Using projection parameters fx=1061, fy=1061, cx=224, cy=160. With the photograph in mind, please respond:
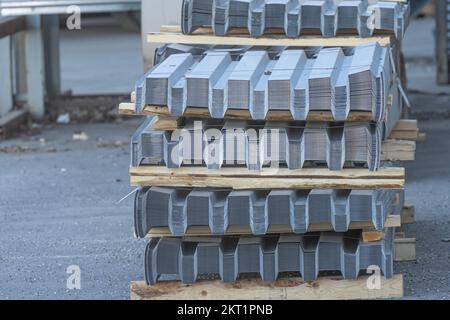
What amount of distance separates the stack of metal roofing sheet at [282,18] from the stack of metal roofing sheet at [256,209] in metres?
1.30

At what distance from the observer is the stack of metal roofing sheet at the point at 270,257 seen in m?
5.60

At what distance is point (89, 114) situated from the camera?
12648 millimetres

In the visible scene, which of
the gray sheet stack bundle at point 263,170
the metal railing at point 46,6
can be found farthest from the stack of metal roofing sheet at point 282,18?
the metal railing at point 46,6

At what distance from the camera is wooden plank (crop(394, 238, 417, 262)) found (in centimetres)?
649

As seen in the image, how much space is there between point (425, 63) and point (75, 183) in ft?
28.2

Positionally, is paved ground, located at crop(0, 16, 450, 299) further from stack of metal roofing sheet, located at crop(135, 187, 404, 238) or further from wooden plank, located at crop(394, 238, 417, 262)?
stack of metal roofing sheet, located at crop(135, 187, 404, 238)

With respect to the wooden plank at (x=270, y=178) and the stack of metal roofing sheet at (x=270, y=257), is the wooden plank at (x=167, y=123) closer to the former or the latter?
the wooden plank at (x=270, y=178)

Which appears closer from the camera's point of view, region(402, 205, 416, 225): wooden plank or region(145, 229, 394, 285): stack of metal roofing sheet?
region(145, 229, 394, 285): stack of metal roofing sheet

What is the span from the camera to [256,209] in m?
5.44

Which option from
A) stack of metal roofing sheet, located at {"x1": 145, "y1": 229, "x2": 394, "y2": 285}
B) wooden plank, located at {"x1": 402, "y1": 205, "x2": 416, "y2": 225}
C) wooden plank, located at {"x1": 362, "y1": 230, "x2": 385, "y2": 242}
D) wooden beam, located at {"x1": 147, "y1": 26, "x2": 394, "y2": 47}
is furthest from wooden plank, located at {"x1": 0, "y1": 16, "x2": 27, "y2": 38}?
wooden plank, located at {"x1": 362, "y1": 230, "x2": 385, "y2": 242}

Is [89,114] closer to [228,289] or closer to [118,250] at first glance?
[118,250]

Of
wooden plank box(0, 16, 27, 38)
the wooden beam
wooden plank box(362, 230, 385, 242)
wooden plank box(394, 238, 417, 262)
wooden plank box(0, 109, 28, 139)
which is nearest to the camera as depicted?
wooden plank box(362, 230, 385, 242)

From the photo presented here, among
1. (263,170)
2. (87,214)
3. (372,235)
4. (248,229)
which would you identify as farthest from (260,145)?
(87,214)

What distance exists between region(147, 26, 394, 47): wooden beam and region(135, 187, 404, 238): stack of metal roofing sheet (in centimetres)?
120
